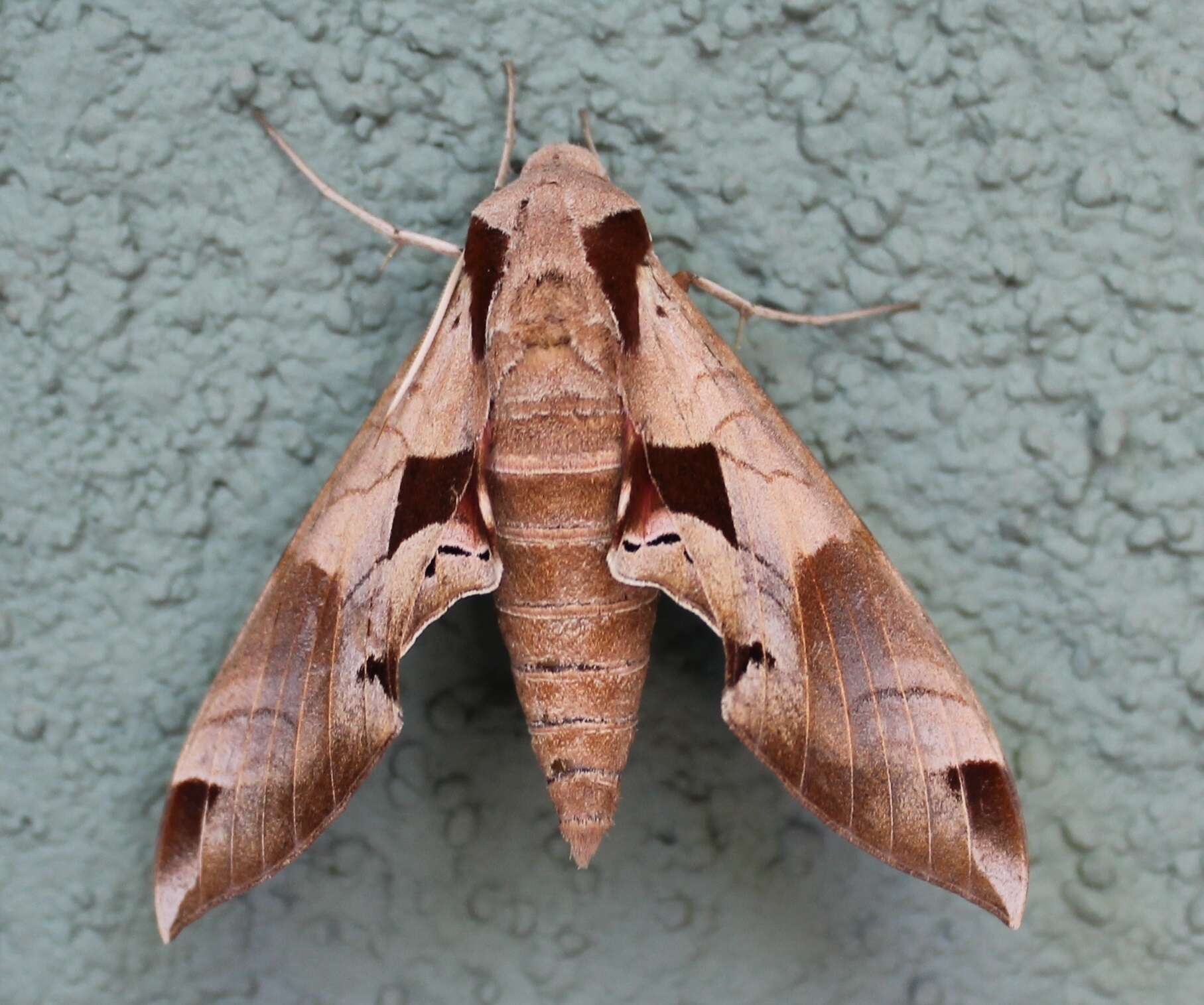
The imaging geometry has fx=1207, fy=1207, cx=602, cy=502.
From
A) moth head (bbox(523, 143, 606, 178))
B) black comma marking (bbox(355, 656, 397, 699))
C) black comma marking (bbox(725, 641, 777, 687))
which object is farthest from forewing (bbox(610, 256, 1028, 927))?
black comma marking (bbox(355, 656, 397, 699))

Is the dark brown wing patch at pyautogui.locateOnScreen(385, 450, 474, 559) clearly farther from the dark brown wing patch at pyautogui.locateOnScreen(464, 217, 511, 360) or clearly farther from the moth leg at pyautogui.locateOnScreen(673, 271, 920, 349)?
the moth leg at pyautogui.locateOnScreen(673, 271, 920, 349)

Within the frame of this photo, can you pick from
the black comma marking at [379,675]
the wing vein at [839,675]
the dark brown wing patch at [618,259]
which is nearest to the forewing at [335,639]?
the black comma marking at [379,675]

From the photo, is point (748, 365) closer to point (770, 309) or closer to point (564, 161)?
point (770, 309)

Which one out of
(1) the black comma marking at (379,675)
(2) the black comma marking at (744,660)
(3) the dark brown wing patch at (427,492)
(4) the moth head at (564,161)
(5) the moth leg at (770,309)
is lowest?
(1) the black comma marking at (379,675)

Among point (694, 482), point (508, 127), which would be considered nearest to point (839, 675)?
point (694, 482)

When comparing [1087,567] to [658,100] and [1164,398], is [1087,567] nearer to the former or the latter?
[1164,398]

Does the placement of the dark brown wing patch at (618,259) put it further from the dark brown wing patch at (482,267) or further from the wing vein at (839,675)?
the wing vein at (839,675)
